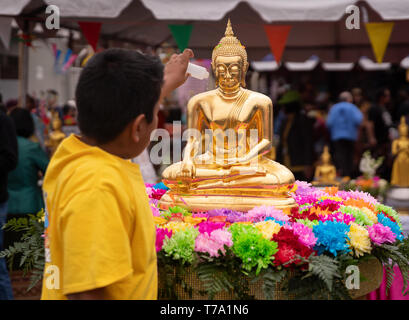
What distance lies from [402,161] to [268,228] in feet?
13.7

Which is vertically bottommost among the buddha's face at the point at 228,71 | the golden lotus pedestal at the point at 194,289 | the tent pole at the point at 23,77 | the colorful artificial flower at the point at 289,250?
the golden lotus pedestal at the point at 194,289

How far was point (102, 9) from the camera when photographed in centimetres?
441

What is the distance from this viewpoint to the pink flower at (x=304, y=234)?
6.33 feet

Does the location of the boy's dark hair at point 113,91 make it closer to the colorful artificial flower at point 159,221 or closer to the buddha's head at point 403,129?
the colorful artificial flower at point 159,221

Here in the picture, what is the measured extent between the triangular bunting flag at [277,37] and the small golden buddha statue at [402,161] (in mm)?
2044

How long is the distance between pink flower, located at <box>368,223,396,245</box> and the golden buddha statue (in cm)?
53

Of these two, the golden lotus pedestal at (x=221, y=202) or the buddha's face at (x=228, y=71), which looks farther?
the buddha's face at (x=228, y=71)

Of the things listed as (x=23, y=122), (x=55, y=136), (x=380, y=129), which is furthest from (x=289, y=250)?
(x=380, y=129)

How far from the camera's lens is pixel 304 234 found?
197 centimetres

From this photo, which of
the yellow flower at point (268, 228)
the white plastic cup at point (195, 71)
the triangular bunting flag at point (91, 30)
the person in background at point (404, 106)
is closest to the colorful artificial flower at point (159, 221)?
the yellow flower at point (268, 228)

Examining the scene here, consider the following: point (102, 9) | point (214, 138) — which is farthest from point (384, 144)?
point (214, 138)

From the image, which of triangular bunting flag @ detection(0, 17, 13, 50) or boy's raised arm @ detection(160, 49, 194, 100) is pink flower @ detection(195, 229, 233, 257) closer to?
boy's raised arm @ detection(160, 49, 194, 100)
